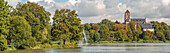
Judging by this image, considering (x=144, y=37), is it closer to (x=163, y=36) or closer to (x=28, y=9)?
(x=163, y=36)

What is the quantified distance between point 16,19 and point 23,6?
25.3ft

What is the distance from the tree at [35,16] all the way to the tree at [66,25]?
3667mm

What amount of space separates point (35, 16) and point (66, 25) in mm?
9590

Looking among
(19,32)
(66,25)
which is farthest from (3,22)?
(66,25)

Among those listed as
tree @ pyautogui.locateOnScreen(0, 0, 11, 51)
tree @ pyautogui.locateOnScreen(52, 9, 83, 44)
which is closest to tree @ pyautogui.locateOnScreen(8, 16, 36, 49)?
tree @ pyautogui.locateOnScreen(0, 0, 11, 51)

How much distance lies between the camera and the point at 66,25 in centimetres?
7694

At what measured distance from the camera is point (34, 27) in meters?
67.6

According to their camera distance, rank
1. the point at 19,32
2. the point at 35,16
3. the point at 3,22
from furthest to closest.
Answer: the point at 35,16, the point at 19,32, the point at 3,22

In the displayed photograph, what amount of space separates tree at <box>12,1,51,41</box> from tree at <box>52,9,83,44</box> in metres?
3.67

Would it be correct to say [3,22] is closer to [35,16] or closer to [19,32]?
[19,32]

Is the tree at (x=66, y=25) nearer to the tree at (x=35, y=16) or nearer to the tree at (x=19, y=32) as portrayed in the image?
the tree at (x=35, y=16)

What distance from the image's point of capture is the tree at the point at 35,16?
67.4m

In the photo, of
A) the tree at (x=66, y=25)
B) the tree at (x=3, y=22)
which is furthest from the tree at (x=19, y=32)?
the tree at (x=66, y=25)

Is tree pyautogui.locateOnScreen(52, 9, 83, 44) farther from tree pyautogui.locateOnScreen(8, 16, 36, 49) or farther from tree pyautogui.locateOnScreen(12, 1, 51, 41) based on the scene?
tree pyautogui.locateOnScreen(8, 16, 36, 49)
